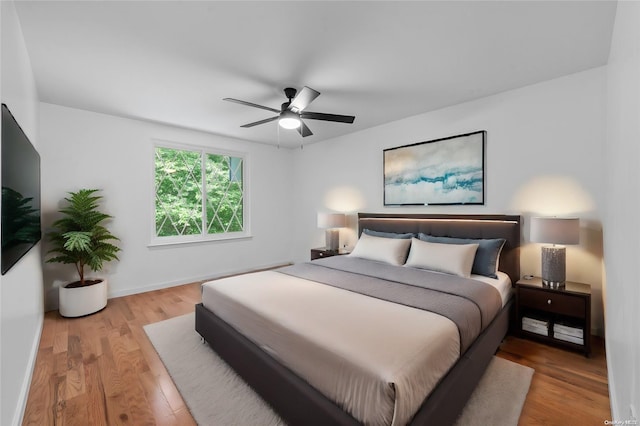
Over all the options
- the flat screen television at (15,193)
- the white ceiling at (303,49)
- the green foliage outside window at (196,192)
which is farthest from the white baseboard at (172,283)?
the white ceiling at (303,49)

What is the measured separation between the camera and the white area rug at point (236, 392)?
1.65m

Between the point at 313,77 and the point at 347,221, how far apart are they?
8.61 feet

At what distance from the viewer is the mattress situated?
4.02 feet

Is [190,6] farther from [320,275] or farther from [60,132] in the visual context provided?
[60,132]

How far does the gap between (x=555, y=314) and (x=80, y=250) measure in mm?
5019

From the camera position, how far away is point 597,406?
5.72 ft

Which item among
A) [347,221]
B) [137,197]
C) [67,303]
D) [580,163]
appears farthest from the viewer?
[347,221]

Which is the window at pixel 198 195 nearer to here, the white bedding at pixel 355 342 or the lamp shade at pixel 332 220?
the lamp shade at pixel 332 220

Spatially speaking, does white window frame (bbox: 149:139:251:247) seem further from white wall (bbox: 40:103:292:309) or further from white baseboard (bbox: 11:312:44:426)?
white baseboard (bbox: 11:312:44:426)

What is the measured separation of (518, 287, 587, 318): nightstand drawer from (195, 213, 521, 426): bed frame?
0.54 feet

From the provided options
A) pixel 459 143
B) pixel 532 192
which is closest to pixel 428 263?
pixel 532 192

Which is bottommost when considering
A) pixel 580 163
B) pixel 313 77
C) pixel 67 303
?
pixel 67 303

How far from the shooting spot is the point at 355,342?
4.75ft

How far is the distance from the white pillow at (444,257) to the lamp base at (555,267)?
60cm
